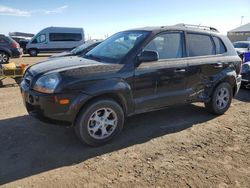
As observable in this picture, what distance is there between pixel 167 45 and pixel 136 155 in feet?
6.78

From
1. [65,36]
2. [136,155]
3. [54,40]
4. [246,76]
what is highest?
[65,36]

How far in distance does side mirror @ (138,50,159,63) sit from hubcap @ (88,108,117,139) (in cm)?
95

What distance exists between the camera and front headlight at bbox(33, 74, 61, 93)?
12.5 feet

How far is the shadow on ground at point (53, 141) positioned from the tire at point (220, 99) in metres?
0.21

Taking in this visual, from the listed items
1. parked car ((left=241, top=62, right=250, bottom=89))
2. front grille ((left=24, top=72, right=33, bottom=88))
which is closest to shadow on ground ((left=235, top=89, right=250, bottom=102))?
parked car ((left=241, top=62, right=250, bottom=89))

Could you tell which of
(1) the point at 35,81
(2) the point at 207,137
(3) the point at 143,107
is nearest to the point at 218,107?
(2) the point at 207,137

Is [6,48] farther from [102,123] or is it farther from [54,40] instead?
[102,123]

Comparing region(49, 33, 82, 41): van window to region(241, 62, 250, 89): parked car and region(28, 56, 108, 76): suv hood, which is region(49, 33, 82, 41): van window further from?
region(28, 56, 108, 76): suv hood

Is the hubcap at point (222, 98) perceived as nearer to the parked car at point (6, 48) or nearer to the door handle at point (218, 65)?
the door handle at point (218, 65)

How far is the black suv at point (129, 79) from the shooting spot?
388 centimetres

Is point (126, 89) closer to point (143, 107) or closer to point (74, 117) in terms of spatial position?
point (143, 107)

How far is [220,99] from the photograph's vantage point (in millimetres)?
5895

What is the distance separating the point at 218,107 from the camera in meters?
5.88

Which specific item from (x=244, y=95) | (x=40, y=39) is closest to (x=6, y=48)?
(x=40, y=39)
